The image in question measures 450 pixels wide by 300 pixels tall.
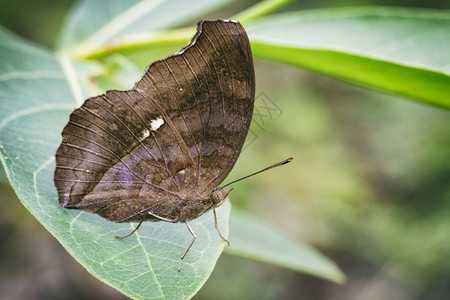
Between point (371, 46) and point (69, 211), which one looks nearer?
point (69, 211)

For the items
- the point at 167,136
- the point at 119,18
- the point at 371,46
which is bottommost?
the point at 371,46

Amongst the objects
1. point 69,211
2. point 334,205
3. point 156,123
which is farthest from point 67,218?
point 334,205

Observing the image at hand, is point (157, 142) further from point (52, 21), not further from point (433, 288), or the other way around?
point (433, 288)

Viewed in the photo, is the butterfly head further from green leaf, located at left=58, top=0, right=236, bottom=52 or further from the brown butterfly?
green leaf, located at left=58, top=0, right=236, bottom=52

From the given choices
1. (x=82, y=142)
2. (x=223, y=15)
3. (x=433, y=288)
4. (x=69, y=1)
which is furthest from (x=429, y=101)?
(x=223, y=15)

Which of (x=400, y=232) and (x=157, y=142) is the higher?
(x=157, y=142)

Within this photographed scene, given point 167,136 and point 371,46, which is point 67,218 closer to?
point 167,136

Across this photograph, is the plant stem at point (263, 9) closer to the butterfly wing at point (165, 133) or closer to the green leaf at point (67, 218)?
the butterfly wing at point (165, 133)
